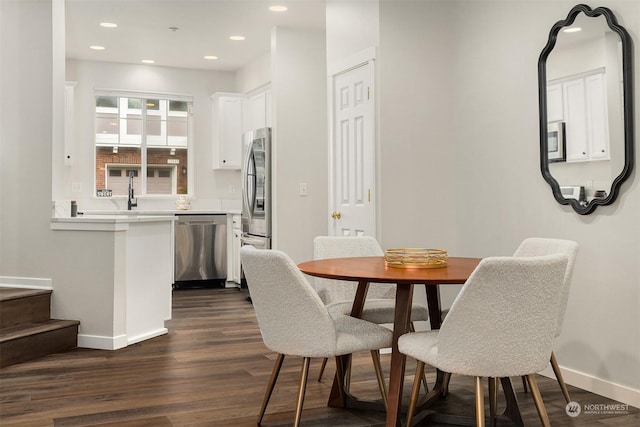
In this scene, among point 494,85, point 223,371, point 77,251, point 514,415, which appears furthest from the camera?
point 77,251

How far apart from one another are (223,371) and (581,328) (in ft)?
6.66

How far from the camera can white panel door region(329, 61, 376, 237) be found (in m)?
4.26

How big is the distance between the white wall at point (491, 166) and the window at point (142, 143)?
→ 438 centimetres

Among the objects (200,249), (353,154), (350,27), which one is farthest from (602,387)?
(200,249)

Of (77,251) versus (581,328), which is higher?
(77,251)

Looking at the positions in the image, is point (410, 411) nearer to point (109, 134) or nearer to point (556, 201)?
point (556, 201)

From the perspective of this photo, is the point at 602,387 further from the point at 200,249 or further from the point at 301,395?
the point at 200,249

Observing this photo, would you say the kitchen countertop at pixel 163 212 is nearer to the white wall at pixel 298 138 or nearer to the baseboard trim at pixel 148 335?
the white wall at pixel 298 138

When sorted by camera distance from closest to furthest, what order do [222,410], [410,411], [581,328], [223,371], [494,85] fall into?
[410,411], [222,410], [581,328], [223,371], [494,85]

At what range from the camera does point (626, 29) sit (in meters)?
2.98

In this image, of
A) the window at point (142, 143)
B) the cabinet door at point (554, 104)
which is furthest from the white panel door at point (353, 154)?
the window at point (142, 143)

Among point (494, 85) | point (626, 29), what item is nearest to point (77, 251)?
point (494, 85)

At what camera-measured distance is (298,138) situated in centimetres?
590

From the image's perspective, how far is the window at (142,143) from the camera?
757cm
